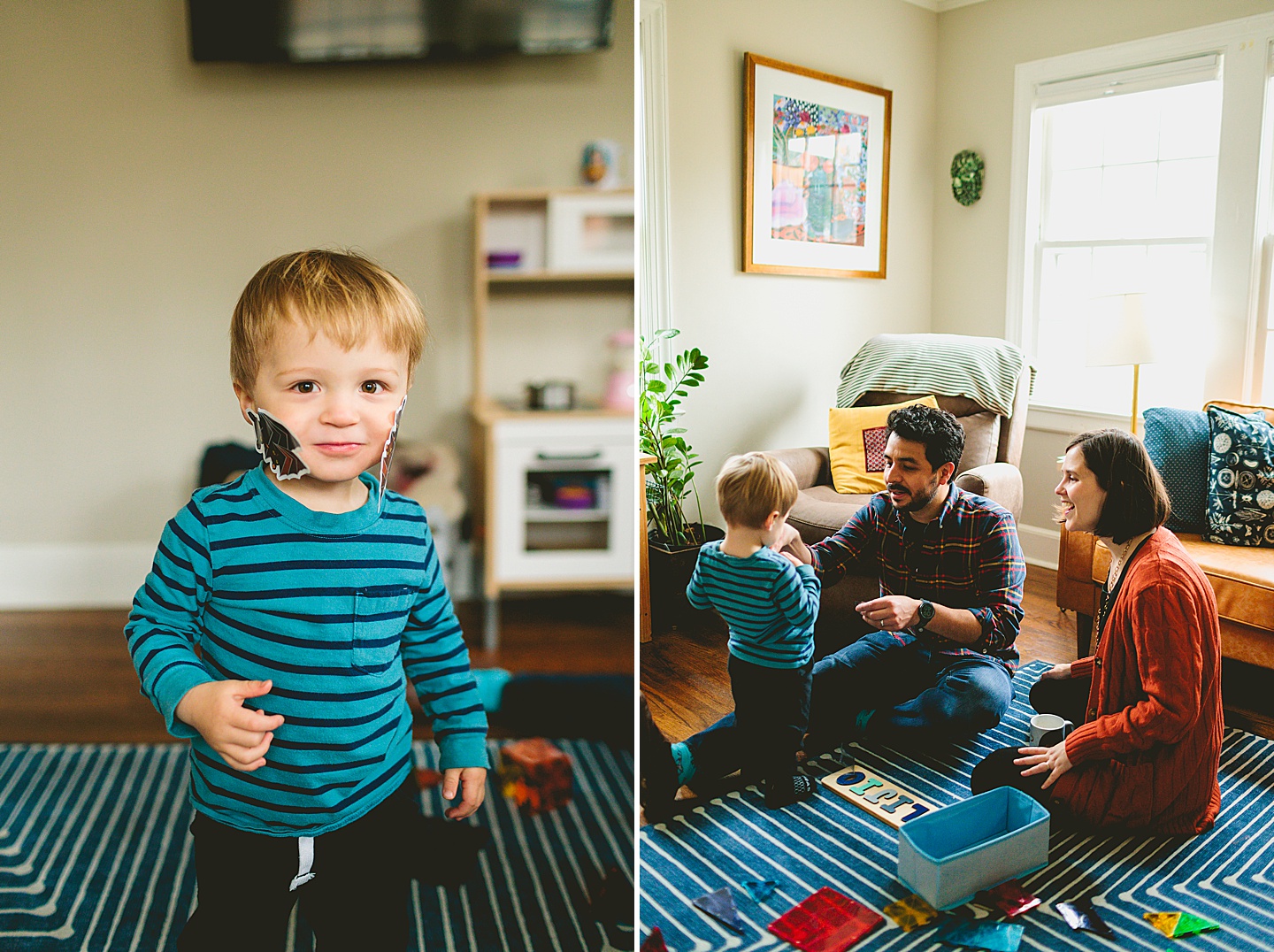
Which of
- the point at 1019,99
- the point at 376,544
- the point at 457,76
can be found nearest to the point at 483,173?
the point at 457,76

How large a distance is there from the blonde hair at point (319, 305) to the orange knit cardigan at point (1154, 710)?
133 cm

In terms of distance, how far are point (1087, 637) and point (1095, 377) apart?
0.55 m

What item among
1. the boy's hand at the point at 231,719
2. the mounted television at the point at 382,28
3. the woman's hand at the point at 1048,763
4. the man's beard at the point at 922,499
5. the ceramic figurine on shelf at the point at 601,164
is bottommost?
the woman's hand at the point at 1048,763

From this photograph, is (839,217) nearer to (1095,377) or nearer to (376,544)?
(1095,377)

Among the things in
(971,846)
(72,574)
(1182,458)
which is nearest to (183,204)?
(72,574)

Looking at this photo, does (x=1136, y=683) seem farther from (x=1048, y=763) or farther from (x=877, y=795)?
(x=877, y=795)

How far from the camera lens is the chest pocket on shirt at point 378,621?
0.59 metres

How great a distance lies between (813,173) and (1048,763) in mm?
1083

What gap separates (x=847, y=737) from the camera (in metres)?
1.67

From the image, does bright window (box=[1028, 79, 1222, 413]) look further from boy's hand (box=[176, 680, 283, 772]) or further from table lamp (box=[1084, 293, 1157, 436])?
boy's hand (box=[176, 680, 283, 772])

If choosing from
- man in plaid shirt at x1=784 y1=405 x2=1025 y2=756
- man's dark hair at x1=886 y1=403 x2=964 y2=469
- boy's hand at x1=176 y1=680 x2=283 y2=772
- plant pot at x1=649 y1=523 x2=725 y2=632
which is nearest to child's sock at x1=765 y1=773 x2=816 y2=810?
man in plaid shirt at x1=784 y1=405 x2=1025 y2=756

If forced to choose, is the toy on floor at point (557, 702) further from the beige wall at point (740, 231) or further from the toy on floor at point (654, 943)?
the beige wall at point (740, 231)

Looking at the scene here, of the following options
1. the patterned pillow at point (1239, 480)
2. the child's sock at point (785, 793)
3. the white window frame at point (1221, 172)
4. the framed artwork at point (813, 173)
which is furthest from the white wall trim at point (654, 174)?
the patterned pillow at point (1239, 480)

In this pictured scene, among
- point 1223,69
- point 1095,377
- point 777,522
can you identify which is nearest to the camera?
point 777,522
